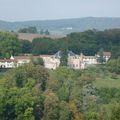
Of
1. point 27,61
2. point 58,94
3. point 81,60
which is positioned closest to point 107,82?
point 58,94

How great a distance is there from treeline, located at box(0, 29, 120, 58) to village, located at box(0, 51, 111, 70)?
0.99m

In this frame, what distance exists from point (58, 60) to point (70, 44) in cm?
674

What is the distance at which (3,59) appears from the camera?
54.0 meters

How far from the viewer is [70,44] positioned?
6166 cm

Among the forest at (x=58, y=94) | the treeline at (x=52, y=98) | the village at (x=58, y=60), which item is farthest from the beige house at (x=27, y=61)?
the treeline at (x=52, y=98)

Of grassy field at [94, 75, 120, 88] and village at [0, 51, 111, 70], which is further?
village at [0, 51, 111, 70]

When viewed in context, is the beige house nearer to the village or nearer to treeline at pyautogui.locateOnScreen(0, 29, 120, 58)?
the village

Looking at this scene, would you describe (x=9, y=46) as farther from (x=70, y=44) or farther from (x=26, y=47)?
(x=70, y=44)

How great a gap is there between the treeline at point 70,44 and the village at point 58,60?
99 cm

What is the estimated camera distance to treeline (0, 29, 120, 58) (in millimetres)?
57406

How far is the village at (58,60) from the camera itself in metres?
51.9

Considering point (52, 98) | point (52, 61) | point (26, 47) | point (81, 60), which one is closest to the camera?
point (52, 98)

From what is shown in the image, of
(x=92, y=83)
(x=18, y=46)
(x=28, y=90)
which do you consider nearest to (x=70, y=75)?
(x=92, y=83)

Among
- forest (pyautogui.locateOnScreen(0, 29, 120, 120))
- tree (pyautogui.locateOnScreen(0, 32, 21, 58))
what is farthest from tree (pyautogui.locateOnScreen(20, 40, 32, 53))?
forest (pyautogui.locateOnScreen(0, 29, 120, 120))
